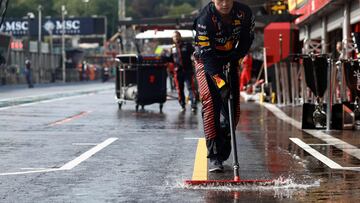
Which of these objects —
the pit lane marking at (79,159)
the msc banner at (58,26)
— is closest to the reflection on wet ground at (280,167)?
the pit lane marking at (79,159)

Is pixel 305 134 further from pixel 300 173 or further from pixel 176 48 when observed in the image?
pixel 176 48

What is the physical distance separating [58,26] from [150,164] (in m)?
116

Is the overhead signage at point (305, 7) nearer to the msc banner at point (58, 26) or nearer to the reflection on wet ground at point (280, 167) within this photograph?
the reflection on wet ground at point (280, 167)

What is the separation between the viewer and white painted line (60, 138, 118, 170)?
9539mm

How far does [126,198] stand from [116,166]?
2290 millimetres

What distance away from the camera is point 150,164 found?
9.75 meters

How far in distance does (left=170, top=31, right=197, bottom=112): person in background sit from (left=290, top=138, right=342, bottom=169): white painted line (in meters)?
8.17

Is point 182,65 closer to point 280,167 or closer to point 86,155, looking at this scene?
point 86,155

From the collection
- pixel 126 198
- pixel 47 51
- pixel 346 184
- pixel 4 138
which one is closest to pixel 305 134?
pixel 4 138

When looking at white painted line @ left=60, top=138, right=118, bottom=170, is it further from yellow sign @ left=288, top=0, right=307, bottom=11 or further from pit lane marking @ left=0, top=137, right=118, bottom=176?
yellow sign @ left=288, top=0, right=307, bottom=11

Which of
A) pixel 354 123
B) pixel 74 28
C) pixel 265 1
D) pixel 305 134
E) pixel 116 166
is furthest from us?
pixel 74 28

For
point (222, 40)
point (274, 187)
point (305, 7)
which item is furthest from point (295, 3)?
point (274, 187)

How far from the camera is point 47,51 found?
91.7 m

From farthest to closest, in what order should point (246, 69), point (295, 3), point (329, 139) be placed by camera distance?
1. point (295, 3)
2. point (246, 69)
3. point (329, 139)
